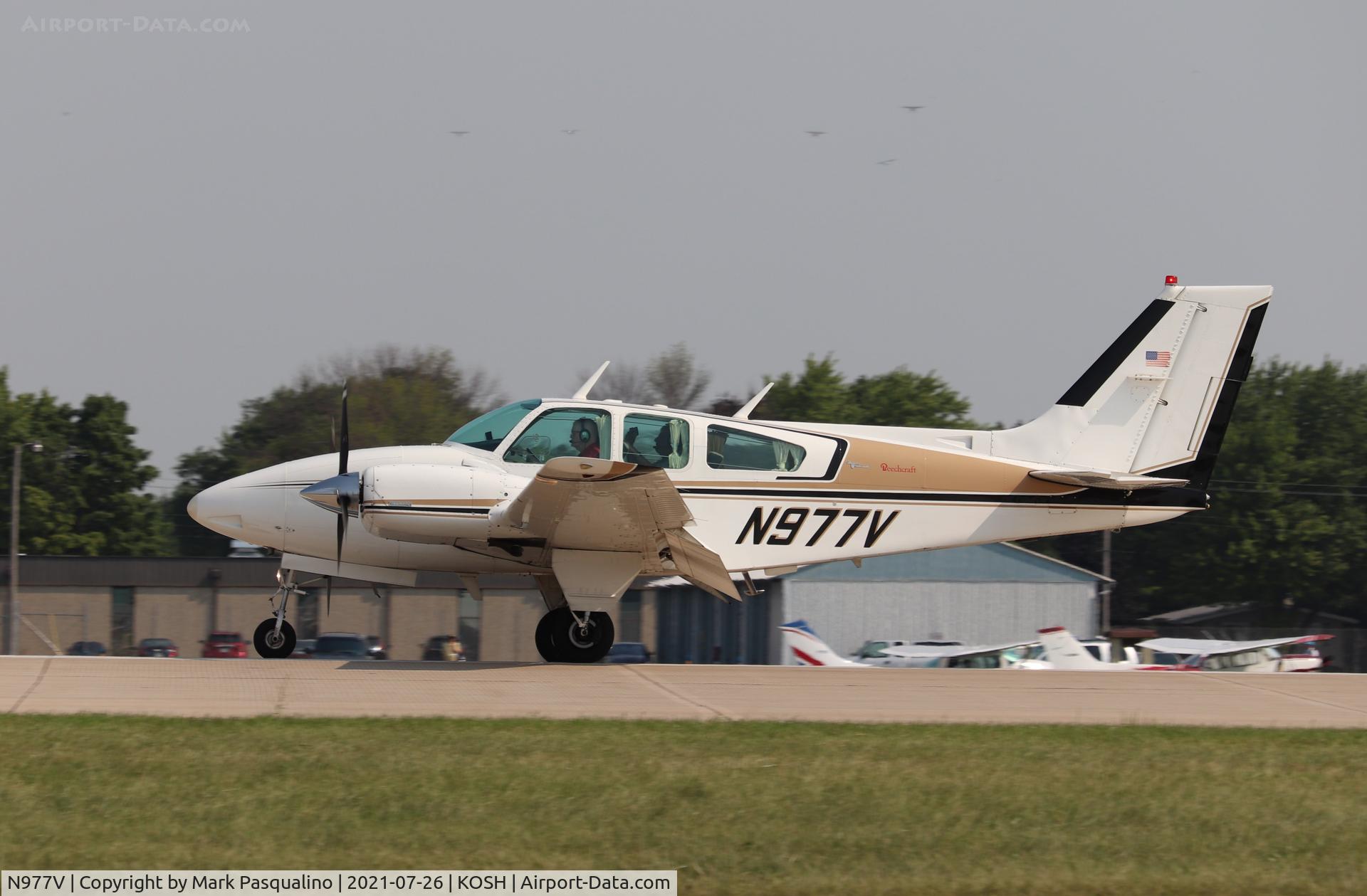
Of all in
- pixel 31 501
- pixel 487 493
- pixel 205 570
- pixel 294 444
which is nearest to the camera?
pixel 487 493

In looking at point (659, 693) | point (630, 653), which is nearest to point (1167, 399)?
point (659, 693)

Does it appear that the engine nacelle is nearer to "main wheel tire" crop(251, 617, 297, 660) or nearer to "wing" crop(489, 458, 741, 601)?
"wing" crop(489, 458, 741, 601)

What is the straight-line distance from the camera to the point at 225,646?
3306cm

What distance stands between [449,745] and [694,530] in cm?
558

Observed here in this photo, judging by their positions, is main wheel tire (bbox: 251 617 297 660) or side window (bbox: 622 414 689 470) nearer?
side window (bbox: 622 414 689 470)

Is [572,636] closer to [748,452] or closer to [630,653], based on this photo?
[748,452]

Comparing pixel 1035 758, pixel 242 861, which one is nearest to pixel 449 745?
pixel 242 861

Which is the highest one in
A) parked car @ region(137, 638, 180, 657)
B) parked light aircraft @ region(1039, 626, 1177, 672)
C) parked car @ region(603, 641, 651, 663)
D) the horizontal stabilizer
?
the horizontal stabilizer

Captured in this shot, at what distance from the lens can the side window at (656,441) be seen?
1262 cm

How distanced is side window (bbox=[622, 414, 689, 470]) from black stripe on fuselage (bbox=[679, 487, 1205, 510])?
31.6 inches

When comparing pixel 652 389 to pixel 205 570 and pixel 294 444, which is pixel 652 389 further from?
pixel 205 570

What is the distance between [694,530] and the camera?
12945 millimetres

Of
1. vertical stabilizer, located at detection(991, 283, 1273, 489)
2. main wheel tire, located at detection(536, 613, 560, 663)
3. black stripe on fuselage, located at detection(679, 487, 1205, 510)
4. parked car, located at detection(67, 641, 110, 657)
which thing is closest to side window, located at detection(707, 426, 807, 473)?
black stripe on fuselage, located at detection(679, 487, 1205, 510)

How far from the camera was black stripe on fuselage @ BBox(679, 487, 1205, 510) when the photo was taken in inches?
516
